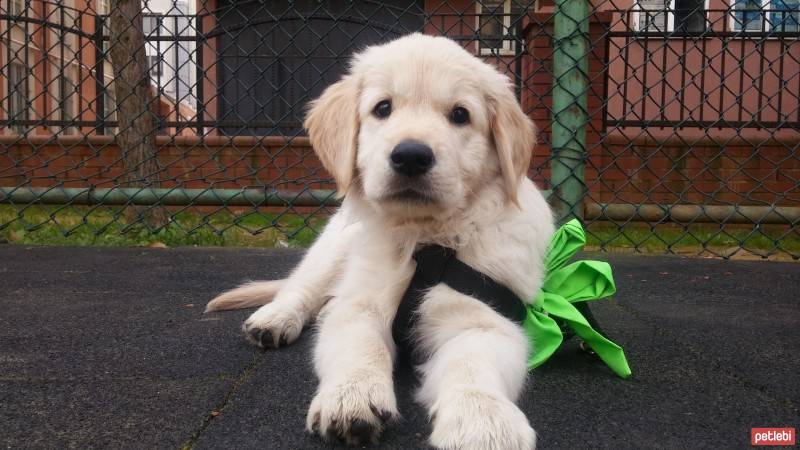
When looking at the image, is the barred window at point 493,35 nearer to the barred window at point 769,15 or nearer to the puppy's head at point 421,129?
the barred window at point 769,15

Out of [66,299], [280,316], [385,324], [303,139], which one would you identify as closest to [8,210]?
[303,139]

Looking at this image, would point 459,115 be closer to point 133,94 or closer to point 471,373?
point 471,373

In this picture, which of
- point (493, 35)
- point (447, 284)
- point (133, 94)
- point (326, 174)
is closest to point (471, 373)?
point (447, 284)

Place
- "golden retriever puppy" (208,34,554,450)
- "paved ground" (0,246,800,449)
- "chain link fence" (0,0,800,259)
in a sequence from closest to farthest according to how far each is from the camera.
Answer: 1. "paved ground" (0,246,800,449)
2. "golden retriever puppy" (208,34,554,450)
3. "chain link fence" (0,0,800,259)

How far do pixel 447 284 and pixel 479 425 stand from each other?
2.14 feet

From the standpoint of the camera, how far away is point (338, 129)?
2.23 meters

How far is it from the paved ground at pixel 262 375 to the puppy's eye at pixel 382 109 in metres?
0.83

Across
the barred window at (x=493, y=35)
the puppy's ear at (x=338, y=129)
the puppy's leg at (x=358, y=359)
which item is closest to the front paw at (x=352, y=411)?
the puppy's leg at (x=358, y=359)

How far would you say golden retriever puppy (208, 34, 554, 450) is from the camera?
165 centimetres

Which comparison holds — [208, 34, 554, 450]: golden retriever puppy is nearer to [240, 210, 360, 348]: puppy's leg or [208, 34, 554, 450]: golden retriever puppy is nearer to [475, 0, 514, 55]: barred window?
[240, 210, 360, 348]: puppy's leg

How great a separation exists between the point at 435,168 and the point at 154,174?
11.3ft

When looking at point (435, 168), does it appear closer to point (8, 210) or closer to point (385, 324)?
point (385, 324)

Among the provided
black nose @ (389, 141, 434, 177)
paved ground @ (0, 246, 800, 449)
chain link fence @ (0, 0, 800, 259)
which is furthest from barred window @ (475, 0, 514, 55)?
black nose @ (389, 141, 434, 177)

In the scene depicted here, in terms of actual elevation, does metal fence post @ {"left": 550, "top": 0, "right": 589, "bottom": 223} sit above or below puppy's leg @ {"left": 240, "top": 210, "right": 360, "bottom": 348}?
above
